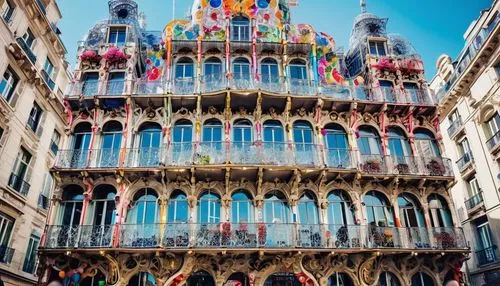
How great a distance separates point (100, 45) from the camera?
19891mm

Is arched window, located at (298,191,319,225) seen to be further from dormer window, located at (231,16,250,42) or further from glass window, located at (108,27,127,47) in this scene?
glass window, located at (108,27,127,47)

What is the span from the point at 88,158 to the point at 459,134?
23.2 metres

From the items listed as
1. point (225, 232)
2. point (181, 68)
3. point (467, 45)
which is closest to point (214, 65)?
point (181, 68)

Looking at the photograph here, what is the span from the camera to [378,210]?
56.7ft

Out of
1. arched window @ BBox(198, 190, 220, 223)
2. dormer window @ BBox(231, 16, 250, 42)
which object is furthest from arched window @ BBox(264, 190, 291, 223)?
dormer window @ BBox(231, 16, 250, 42)

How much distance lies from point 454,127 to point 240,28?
16.5 metres

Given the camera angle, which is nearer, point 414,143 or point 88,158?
point 88,158

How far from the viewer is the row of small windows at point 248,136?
18016 mm

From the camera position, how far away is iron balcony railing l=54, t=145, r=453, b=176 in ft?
54.3

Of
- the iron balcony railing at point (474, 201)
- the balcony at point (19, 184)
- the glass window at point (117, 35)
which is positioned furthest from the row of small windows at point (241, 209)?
the glass window at point (117, 35)

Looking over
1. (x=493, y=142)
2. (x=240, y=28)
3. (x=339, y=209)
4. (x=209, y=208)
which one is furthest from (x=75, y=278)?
(x=493, y=142)

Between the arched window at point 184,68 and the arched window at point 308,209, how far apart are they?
882 cm

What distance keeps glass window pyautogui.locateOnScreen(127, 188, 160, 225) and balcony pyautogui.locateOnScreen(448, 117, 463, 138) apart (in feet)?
67.3

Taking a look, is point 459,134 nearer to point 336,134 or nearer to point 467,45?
point 467,45
